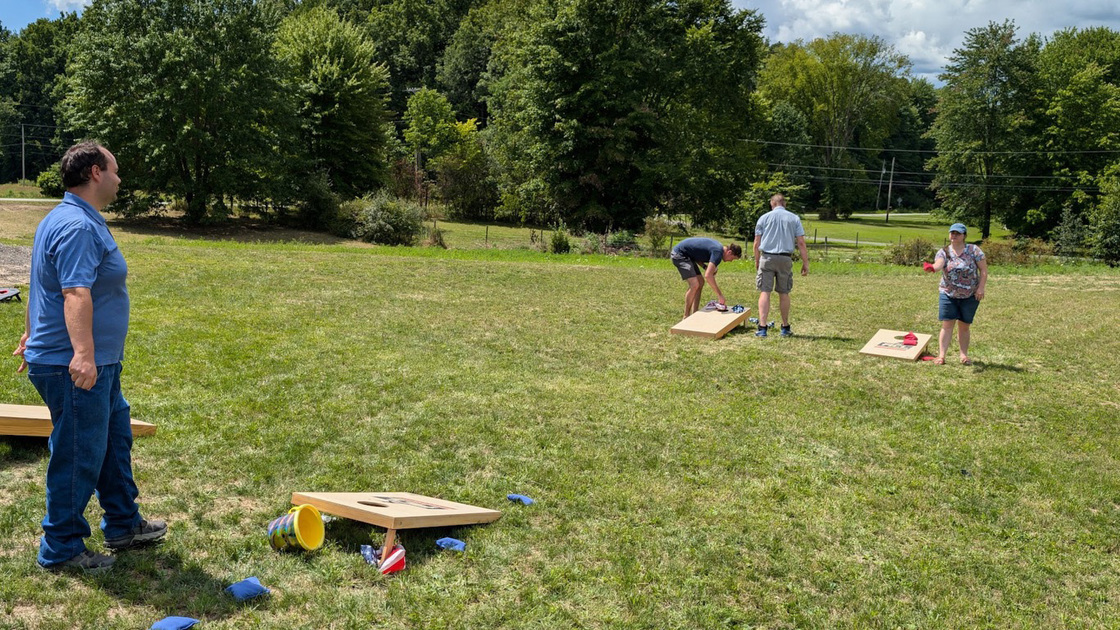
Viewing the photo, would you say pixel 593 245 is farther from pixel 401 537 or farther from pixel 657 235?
pixel 401 537

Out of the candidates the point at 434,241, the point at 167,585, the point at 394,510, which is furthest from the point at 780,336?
the point at 434,241

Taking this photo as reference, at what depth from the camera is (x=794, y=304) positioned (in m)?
17.0

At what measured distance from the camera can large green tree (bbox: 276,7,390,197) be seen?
4575 centimetres

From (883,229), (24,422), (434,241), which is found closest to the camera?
(24,422)

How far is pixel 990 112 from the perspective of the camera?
57.3m

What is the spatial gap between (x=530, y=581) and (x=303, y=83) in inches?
1789

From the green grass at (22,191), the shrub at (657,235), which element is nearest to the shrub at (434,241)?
the shrub at (657,235)

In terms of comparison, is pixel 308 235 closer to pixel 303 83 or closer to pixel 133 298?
pixel 303 83

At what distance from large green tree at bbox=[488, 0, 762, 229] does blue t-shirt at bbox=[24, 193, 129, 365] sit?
37.6 m

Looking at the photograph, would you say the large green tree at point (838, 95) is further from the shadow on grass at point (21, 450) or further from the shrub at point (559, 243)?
the shadow on grass at point (21, 450)

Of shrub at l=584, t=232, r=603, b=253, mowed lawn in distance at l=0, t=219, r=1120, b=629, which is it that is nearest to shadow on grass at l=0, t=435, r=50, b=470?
mowed lawn in distance at l=0, t=219, r=1120, b=629

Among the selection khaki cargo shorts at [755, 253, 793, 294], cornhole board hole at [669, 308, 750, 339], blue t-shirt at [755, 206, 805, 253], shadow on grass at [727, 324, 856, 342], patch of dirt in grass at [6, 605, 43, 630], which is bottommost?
patch of dirt in grass at [6, 605, 43, 630]

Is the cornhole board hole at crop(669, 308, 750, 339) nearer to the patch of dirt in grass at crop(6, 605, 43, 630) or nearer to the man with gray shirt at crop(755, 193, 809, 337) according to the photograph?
the man with gray shirt at crop(755, 193, 809, 337)

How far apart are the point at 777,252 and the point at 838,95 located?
8244 cm
